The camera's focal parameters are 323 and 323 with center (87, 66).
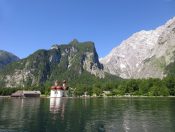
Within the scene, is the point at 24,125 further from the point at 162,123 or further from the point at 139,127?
the point at 162,123

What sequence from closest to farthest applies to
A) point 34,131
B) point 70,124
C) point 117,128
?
point 34,131 → point 117,128 → point 70,124

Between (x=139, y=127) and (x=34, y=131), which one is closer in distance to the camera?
(x=34, y=131)

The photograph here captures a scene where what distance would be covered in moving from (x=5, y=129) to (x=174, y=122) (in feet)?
123

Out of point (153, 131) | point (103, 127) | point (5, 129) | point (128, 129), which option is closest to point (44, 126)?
point (5, 129)

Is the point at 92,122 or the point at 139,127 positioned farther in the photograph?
the point at 92,122

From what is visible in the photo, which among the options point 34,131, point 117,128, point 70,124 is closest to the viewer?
point 34,131

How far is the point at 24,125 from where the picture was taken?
6900 centimetres

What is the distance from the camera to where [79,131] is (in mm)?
62000

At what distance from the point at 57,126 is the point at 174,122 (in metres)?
26.9

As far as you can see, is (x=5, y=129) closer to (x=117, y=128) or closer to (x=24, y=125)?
(x=24, y=125)

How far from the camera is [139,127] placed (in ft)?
222

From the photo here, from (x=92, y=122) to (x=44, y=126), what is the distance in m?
12.4

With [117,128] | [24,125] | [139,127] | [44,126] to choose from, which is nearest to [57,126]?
[44,126]

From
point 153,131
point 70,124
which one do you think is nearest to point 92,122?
point 70,124
